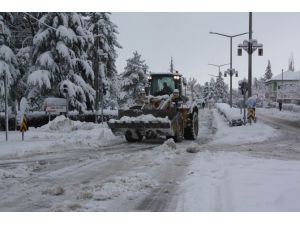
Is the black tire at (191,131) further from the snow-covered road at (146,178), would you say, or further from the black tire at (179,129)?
the snow-covered road at (146,178)

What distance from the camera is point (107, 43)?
131ft

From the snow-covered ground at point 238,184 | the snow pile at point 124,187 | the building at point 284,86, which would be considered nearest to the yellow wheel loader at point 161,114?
the snow-covered ground at point 238,184

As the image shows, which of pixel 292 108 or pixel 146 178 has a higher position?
pixel 292 108

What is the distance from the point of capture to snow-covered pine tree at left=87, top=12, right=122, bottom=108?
129 ft

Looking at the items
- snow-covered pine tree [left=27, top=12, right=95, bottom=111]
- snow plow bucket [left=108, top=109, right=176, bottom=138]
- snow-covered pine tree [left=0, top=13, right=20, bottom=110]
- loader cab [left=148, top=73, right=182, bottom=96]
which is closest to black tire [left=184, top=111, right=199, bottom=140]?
loader cab [left=148, top=73, right=182, bottom=96]

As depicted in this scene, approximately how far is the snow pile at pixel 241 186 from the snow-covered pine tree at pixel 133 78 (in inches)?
1636

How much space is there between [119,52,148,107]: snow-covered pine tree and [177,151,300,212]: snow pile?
41556 millimetres

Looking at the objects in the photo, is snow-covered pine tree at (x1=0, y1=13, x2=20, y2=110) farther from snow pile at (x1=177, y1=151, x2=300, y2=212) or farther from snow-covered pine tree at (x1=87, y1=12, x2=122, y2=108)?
snow pile at (x1=177, y1=151, x2=300, y2=212)

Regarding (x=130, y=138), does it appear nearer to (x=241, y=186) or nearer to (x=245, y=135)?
(x=245, y=135)

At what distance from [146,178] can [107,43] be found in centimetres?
3229

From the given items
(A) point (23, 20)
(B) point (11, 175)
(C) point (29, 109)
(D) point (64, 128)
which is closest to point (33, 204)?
(B) point (11, 175)

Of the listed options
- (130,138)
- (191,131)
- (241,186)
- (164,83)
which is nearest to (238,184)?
(241,186)

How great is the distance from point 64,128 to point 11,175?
1275 cm

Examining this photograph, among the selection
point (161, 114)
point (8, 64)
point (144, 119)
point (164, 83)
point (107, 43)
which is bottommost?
point (144, 119)
